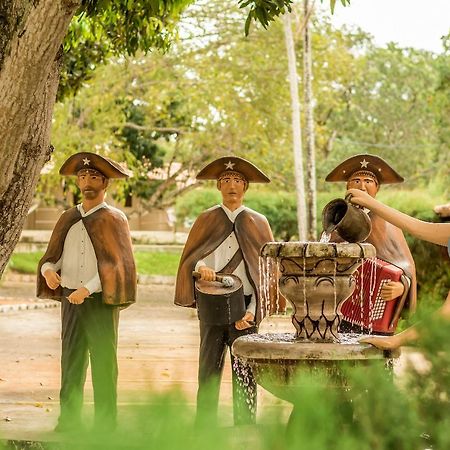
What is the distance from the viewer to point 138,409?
2.19 m

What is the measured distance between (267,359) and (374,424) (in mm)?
2582

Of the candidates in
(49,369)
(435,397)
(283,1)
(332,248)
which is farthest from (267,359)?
(49,369)

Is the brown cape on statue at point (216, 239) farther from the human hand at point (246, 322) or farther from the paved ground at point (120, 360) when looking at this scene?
the paved ground at point (120, 360)

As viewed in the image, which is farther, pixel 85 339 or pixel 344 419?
pixel 85 339

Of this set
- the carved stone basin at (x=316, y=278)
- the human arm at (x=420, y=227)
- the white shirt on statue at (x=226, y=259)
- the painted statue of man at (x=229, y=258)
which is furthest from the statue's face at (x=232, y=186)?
the human arm at (x=420, y=227)

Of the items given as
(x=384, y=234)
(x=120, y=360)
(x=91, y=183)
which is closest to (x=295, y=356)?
(x=384, y=234)

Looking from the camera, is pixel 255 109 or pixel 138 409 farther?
pixel 255 109

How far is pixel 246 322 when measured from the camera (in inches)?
259

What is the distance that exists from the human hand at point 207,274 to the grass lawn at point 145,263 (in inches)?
928

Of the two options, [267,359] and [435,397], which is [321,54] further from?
[435,397]

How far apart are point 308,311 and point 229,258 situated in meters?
1.32

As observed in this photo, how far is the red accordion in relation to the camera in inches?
236

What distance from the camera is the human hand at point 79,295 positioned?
21.6 ft

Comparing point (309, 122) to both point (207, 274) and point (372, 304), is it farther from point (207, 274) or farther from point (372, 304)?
point (372, 304)
